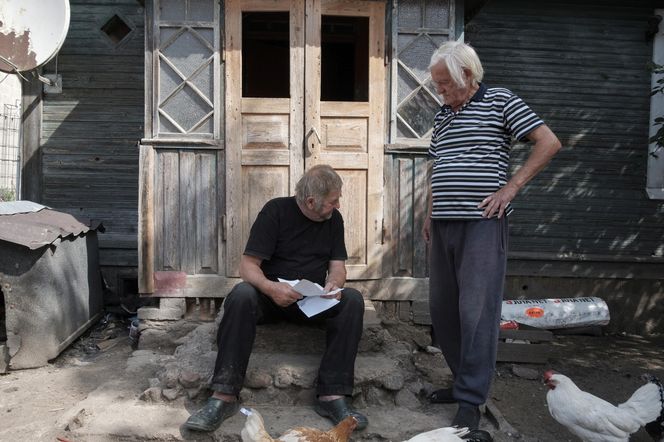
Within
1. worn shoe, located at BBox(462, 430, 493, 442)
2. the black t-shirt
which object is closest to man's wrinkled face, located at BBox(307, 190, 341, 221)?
the black t-shirt

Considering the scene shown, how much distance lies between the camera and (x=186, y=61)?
4770 mm

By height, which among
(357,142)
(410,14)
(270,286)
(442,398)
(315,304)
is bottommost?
(442,398)

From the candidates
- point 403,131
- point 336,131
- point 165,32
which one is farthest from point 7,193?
point 403,131

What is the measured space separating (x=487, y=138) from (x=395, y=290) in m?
2.02

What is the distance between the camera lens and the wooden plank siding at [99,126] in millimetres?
6379

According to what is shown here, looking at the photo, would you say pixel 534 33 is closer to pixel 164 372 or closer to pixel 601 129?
pixel 601 129

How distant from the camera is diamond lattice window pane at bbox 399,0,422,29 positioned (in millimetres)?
4844

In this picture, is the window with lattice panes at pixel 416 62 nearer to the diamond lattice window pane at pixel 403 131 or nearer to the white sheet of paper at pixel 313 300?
the diamond lattice window pane at pixel 403 131

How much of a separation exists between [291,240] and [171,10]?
7.71ft

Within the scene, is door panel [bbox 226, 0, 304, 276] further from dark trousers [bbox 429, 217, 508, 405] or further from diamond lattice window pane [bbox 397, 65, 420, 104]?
dark trousers [bbox 429, 217, 508, 405]

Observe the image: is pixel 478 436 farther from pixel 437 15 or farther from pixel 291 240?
pixel 437 15

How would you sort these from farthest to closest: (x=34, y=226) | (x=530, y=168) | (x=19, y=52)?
(x=19, y=52), (x=34, y=226), (x=530, y=168)

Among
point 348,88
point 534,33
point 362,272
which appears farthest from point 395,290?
point 348,88

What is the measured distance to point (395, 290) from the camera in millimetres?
4914
